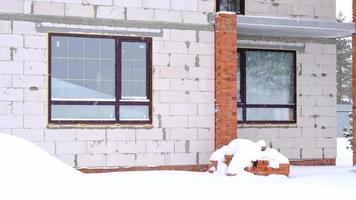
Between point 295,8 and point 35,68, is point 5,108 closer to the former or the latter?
point 35,68

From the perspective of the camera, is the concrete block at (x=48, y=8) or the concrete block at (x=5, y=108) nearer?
the concrete block at (x=5, y=108)

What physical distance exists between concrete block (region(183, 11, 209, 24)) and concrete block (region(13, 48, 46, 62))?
3217 mm

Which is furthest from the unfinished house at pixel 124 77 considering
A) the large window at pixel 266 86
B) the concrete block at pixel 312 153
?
the concrete block at pixel 312 153

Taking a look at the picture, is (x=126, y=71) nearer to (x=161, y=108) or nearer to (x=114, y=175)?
(x=161, y=108)

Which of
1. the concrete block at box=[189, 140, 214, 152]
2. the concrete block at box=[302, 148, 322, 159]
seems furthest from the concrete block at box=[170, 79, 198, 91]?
the concrete block at box=[302, 148, 322, 159]

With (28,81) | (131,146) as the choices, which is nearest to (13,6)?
(28,81)

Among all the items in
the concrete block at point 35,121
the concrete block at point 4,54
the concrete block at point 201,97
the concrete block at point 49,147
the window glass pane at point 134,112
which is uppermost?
the concrete block at point 4,54

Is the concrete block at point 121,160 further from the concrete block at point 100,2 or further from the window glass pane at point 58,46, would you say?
the concrete block at point 100,2

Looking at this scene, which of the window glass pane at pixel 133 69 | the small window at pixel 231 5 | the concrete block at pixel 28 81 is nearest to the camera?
the concrete block at pixel 28 81

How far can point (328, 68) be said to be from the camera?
50.7 feet

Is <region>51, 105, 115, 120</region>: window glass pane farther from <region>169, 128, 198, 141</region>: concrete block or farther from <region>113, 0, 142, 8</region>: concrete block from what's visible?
<region>113, 0, 142, 8</region>: concrete block

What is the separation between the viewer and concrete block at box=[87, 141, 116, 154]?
12.2m

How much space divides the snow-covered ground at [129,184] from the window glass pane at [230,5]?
4.85 m

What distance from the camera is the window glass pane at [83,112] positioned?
12.1 metres
